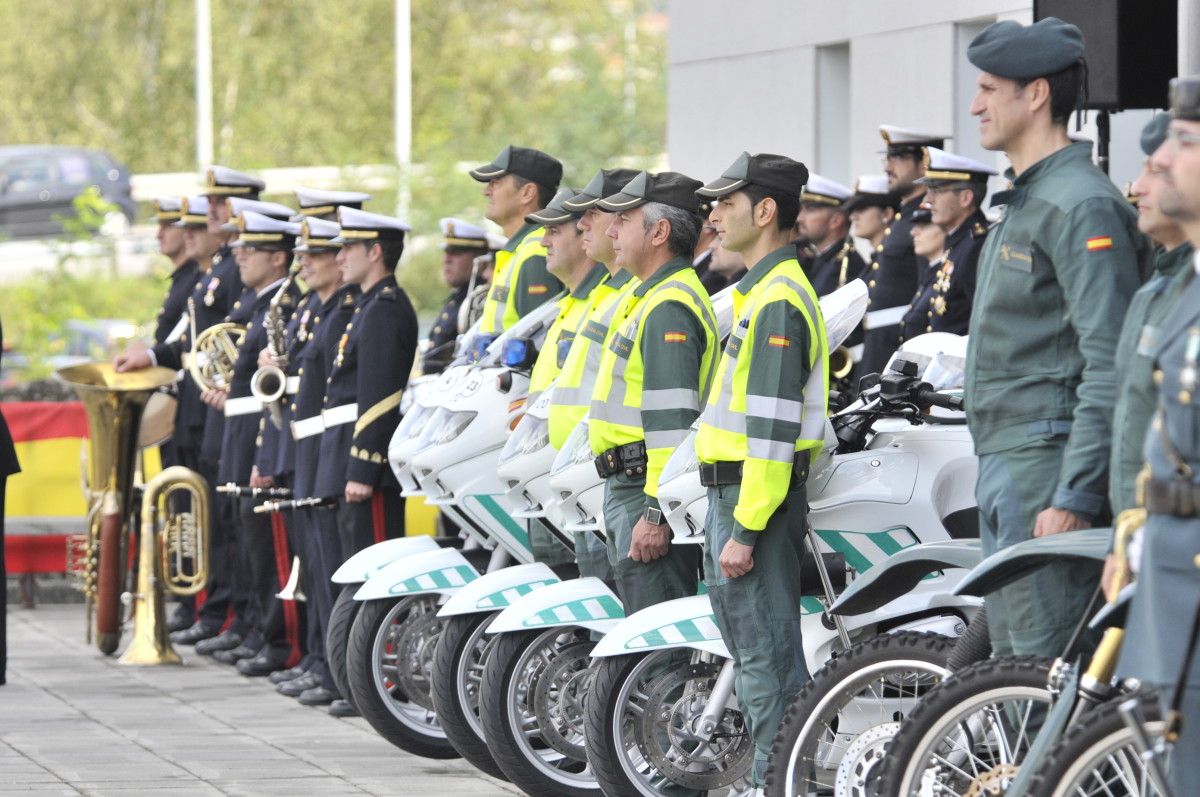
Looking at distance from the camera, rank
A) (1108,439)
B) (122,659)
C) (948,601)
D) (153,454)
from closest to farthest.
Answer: (1108,439) → (948,601) → (122,659) → (153,454)

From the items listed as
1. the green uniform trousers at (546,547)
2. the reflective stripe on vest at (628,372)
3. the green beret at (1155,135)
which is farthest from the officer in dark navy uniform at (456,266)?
the green beret at (1155,135)

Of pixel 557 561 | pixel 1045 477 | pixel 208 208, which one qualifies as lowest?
pixel 557 561

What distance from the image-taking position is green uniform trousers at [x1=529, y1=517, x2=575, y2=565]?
8.62 meters

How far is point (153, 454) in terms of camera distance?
580 inches

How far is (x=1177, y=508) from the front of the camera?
14.3 feet

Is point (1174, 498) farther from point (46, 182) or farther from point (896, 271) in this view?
point (46, 182)

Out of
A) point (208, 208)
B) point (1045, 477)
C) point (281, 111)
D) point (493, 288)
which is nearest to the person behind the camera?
point (1045, 477)

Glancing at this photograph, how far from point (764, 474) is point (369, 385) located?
407 centimetres

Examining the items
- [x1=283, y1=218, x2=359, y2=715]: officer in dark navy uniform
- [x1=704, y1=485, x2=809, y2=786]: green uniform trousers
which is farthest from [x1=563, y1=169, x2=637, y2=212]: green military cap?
[x1=283, y1=218, x2=359, y2=715]: officer in dark navy uniform

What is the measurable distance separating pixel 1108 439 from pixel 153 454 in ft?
33.9

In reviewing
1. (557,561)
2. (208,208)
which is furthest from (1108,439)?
(208,208)

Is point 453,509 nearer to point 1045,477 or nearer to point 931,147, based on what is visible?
point 931,147

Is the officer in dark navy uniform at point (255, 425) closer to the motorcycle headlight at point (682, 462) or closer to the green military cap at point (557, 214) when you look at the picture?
the green military cap at point (557, 214)

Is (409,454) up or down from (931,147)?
down
